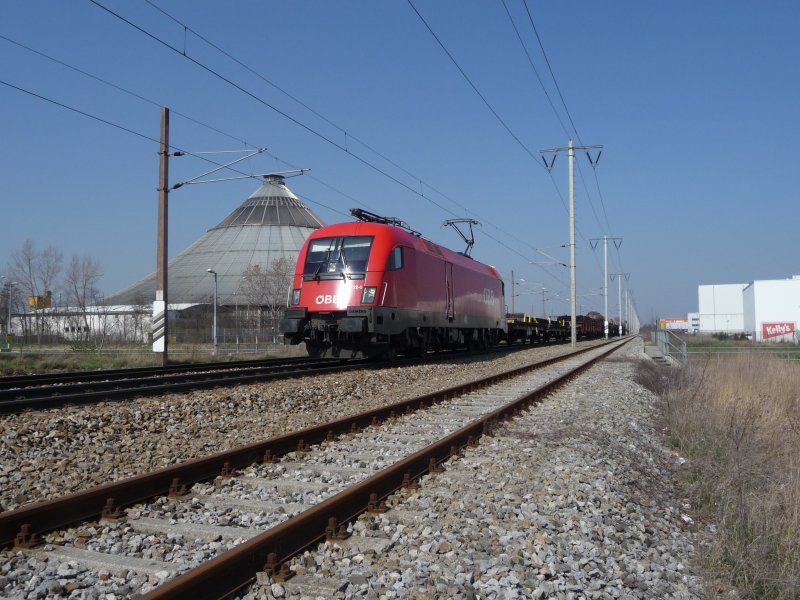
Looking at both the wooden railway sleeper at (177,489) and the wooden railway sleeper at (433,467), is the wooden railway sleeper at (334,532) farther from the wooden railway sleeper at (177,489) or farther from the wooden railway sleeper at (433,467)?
the wooden railway sleeper at (433,467)

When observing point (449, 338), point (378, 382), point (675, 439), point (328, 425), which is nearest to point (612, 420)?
point (675, 439)

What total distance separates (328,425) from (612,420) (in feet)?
15.3

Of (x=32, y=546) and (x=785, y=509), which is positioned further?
(x=785, y=509)

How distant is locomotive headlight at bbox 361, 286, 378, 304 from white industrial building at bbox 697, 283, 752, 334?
94306 millimetres

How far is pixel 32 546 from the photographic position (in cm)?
448

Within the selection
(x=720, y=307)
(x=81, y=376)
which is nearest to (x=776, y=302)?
(x=720, y=307)

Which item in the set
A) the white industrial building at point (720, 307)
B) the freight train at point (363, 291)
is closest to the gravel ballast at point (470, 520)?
the freight train at point (363, 291)

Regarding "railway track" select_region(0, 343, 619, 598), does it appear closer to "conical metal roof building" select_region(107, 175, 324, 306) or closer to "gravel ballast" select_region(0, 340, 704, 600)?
"gravel ballast" select_region(0, 340, 704, 600)

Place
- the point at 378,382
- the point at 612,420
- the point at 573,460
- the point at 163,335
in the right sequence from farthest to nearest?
the point at 163,335 < the point at 378,382 < the point at 612,420 < the point at 573,460

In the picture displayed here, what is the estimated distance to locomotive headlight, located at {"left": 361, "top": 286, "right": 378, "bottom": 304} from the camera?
17328mm

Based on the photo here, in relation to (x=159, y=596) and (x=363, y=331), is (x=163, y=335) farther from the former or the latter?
(x=159, y=596)

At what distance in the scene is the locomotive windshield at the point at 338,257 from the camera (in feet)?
58.6

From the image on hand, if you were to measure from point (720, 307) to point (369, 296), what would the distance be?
10054cm

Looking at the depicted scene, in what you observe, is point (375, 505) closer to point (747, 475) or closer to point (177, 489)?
point (177, 489)
